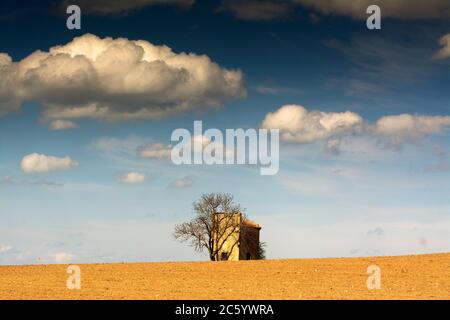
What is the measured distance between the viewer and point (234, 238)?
74312 millimetres

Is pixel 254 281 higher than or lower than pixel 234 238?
lower

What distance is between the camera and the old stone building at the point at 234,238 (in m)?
73.3

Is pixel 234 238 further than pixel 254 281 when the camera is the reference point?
Yes

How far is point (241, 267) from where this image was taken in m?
48.6

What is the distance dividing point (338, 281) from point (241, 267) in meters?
14.0

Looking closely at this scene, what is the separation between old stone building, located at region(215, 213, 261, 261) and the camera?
241 feet
